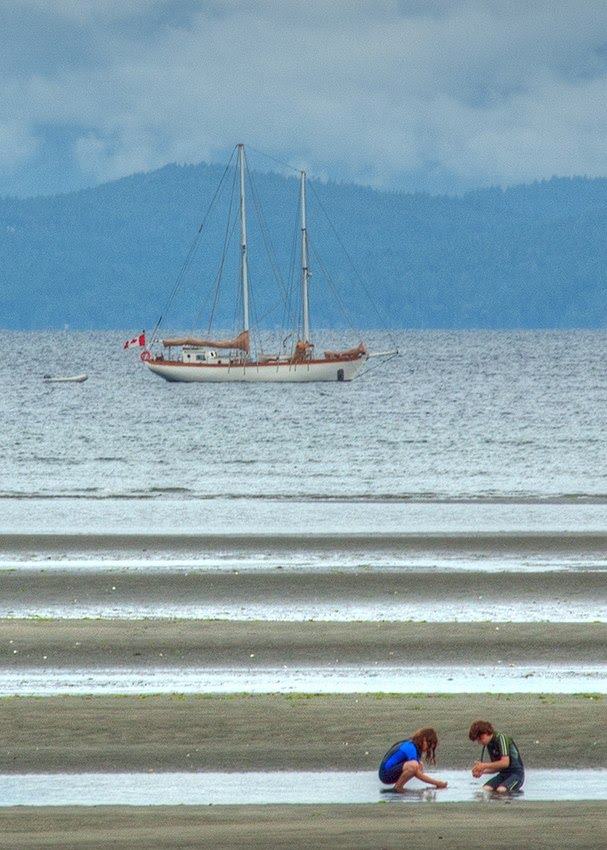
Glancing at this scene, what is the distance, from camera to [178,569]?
30.1m

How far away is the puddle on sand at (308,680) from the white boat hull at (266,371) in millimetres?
113034

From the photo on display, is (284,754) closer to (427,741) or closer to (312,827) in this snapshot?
(427,741)

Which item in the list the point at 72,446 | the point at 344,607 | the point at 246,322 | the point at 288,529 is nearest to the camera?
the point at 344,607

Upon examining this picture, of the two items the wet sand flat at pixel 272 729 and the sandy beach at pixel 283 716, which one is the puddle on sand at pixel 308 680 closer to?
the sandy beach at pixel 283 716

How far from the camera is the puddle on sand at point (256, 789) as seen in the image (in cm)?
1448

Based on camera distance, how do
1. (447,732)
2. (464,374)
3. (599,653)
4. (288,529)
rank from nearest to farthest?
(447,732) < (599,653) < (288,529) < (464,374)

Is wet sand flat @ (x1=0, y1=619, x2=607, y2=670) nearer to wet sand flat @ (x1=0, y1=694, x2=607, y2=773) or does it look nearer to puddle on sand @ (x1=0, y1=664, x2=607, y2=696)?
puddle on sand @ (x1=0, y1=664, x2=607, y2=696)

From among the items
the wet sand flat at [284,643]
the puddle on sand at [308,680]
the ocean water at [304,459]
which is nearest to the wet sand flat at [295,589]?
the wet sand flat at [284,643]

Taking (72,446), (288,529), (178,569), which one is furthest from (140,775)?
(72,446)

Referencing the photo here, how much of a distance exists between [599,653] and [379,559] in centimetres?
1046

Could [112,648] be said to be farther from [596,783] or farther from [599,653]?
[596,783]

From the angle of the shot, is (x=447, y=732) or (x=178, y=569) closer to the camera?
(x=447, y=732)

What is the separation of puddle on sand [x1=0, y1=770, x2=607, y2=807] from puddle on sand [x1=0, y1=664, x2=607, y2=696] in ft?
11.6

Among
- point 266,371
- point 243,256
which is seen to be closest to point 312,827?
point 243,256
